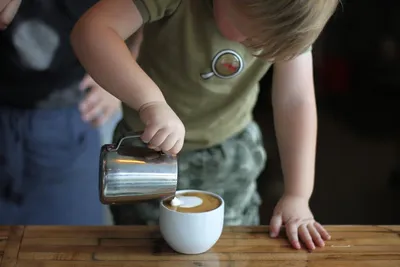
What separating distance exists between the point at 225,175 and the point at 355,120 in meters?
0.55

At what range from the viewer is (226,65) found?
95 centimetres

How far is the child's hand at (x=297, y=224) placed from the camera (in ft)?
2.71

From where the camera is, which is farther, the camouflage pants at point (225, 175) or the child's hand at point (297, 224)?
the camouflage pants at point (225, 175)

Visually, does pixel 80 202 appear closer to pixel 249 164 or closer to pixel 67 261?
pixel 249 164

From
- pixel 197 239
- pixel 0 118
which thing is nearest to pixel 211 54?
pixel 197 239

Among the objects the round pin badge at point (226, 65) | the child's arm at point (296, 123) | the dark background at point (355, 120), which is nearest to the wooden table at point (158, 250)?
the child's arm at point (296, 123)

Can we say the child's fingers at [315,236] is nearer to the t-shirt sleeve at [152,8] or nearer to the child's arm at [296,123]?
the child's arm at [296,123]

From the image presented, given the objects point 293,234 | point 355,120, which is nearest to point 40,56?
point 293,234

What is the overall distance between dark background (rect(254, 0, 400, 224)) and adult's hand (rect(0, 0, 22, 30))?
56 cm

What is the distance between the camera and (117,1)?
808 millimetres

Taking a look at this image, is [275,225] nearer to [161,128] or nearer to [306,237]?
A: [306,237]

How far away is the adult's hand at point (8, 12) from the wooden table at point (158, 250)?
37 cm

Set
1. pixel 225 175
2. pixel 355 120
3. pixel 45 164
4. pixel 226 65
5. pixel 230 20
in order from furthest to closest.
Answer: pixel 355 120 < pixel 45 164 < pixel 225 175 < pixel 226 65 < pixel 230 20

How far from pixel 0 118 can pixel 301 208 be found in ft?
1.85
